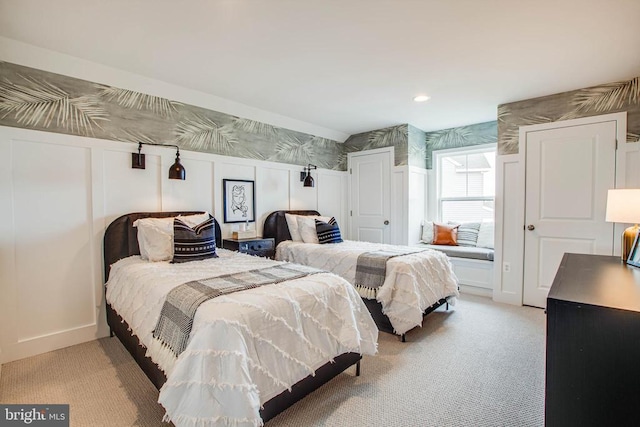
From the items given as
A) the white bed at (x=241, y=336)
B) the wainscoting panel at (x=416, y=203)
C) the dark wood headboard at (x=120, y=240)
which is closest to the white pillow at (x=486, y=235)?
the wainscoting panel at (x=416, y=203)

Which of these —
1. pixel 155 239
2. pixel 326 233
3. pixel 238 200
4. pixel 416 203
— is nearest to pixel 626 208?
pixel 416 203

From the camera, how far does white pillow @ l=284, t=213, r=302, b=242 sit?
13.8ft

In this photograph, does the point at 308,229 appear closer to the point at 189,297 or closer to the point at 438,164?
the point at 189,297

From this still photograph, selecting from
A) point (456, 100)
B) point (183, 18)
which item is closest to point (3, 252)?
point (183, 18)

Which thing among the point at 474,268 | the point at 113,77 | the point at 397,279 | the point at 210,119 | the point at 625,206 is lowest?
Result: the point at 474,268

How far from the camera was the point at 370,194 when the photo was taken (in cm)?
518

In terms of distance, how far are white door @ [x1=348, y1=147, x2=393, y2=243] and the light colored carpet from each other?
2.37 m

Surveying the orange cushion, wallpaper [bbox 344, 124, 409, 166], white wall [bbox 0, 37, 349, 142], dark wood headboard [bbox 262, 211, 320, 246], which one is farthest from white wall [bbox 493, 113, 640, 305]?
white wall [bbox 0, 37, 349, 142]

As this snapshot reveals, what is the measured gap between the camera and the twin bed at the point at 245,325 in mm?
1359

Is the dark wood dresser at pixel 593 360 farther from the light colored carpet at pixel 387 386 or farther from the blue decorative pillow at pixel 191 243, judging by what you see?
the blue decorative pillow at pixel 191 243

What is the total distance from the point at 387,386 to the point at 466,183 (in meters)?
3.88

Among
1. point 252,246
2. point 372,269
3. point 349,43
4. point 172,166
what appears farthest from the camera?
point 252,246

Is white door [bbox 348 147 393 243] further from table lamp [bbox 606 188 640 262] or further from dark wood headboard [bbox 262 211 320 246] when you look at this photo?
table lamp [bbox 606 188 640 262]

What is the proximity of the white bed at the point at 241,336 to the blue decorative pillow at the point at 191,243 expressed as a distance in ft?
0.80
